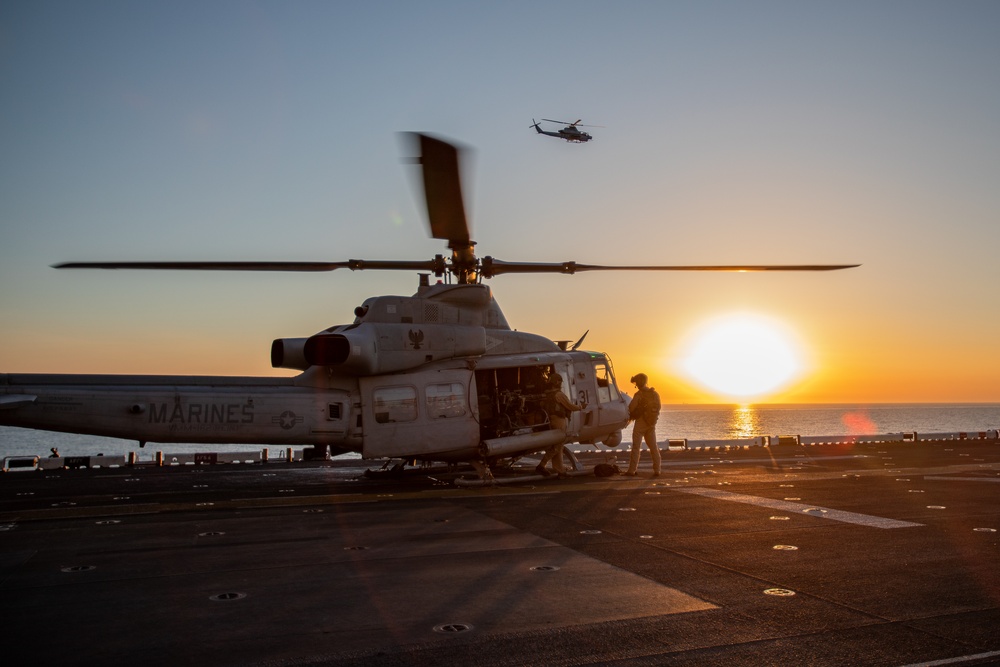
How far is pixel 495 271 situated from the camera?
1730cm

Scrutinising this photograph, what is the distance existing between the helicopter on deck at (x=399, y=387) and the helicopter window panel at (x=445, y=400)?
A: 0.03m

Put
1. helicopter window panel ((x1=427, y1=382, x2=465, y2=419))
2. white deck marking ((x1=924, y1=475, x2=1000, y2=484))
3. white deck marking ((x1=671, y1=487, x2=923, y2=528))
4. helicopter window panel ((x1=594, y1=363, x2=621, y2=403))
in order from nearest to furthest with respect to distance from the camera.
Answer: white deck marking ((x1=671, y1=487, x2=923, y2=528)) < white deck marking ((x1=924, y1=475, x2=1000, y2=484)) < helicopter window panel ((x1=427, y1=382, x2=465, y2=419)) < helicopter window panel ((x1=594, y1=363, x2=621, y2=403))

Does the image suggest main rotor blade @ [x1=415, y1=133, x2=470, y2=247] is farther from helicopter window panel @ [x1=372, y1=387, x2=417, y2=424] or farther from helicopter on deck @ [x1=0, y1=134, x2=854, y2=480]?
helicopter window panel @ [x1=372, y1=387, x2=417, y2=424]

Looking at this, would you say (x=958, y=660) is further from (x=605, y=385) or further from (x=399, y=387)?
(x=605, y=385)

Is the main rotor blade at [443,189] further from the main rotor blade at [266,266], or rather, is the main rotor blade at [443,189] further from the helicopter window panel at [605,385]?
the helicopter window panel at [605,385]

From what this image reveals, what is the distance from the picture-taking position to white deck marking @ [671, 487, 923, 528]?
1059cm

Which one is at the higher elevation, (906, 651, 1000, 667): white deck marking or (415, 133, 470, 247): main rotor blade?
(415, 133, 470, 247): main rotor blade

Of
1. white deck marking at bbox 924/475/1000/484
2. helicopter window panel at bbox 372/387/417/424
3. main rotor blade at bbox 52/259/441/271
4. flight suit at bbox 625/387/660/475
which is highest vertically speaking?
main rotor blade at bbox 52/259/441/271

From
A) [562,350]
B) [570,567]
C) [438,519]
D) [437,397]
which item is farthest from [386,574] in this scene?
[562,350]

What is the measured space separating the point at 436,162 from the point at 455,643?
9575mm

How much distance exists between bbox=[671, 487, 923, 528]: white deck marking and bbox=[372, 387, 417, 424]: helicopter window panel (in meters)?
6.05

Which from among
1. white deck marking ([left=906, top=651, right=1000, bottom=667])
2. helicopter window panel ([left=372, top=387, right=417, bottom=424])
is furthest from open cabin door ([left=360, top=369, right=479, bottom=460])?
white deck marking ([left=906, top=651, right=1000, bottom=667])

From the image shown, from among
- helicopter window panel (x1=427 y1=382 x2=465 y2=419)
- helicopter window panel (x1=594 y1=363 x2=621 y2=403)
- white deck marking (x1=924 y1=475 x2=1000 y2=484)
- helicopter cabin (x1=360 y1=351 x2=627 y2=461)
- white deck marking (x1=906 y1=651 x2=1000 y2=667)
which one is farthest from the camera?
helicopter window panel (x1=594 y1=363 x2=621 y2=403)

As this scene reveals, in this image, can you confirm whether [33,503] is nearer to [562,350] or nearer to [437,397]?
[437,397]
